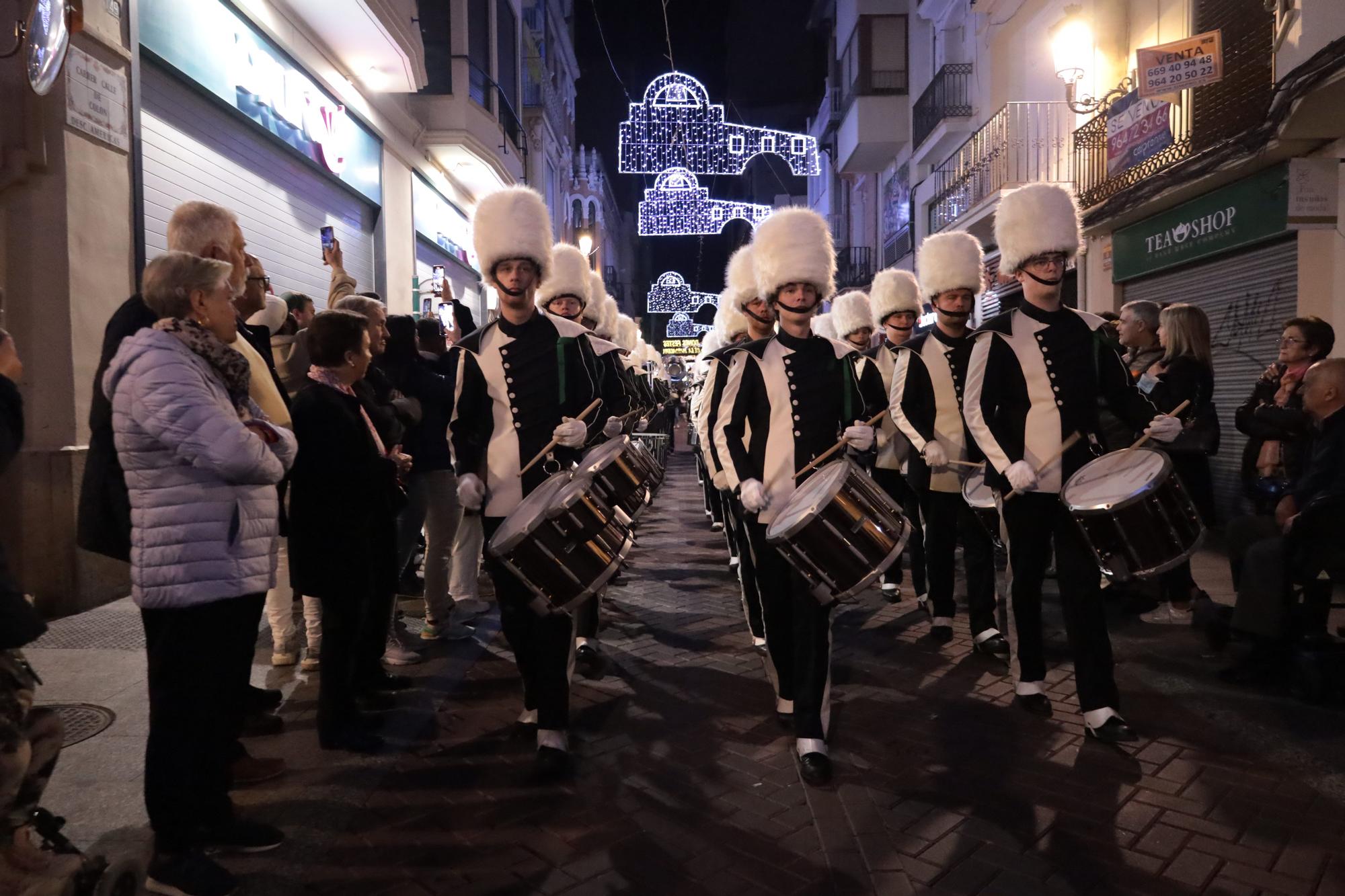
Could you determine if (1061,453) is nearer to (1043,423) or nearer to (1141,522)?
(1043,423)

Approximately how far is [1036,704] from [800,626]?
4.92 ft

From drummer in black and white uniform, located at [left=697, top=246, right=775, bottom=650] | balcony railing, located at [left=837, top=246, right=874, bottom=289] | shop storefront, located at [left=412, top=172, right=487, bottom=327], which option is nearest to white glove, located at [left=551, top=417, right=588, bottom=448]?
drummer in black and white uniform, located at [left=697, top=246, right=775, bottom=650]

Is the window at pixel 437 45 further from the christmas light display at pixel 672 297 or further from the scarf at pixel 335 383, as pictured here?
the christmas light display at pixel 672 297

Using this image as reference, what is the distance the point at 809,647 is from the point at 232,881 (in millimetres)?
2288

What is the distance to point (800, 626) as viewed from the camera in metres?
4.29

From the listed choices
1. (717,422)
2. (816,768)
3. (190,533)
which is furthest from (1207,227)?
(190,533)

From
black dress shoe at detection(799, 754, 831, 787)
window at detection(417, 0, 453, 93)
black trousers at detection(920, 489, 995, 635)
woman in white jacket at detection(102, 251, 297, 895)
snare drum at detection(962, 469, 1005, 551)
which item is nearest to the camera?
woman in white jacket at detection(102, 251, 297, 895)

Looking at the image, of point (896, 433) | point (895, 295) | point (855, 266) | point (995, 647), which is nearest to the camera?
point (995, 647)

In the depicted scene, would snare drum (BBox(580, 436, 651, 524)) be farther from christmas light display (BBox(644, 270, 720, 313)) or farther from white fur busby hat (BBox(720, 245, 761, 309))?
christmas light display (BBox(644, 270, 720, 313))

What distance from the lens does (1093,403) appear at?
15.9 ft

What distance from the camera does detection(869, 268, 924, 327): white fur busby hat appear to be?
8.13 m

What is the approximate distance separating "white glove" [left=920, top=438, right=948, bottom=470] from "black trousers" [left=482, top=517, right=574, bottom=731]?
2.83 metres

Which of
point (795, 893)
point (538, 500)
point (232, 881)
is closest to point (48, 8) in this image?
point (538, 500)

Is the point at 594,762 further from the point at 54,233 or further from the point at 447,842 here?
the point at 54,233
